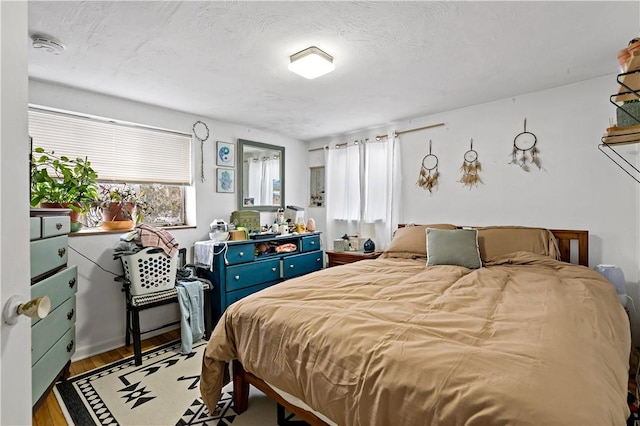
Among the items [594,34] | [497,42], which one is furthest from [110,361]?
[594,34]

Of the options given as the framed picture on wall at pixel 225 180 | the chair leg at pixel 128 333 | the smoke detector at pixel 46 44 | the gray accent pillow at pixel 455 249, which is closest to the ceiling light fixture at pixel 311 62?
the smoke detector at pixel 46 44

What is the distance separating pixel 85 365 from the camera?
96.9 inches

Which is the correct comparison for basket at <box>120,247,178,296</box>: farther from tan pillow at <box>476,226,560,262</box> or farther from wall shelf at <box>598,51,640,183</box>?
wall shelf at <box>598,51,640,183</box>

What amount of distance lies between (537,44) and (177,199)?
346cm

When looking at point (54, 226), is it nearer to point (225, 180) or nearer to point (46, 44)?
point (46, 44)

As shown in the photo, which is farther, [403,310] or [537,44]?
[537,44]

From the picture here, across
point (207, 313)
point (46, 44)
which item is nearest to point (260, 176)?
point (207, 313)

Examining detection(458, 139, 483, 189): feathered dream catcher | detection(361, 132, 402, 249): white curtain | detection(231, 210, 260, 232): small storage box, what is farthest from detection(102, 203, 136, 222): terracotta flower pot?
detection(458, 139, 483, 189): feathered dream catcher

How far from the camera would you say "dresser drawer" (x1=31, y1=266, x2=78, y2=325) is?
1606 mm

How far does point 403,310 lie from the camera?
1.52 m

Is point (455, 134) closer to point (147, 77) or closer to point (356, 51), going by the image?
point (356, 51)

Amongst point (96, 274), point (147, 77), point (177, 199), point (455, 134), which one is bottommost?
point (96, 274)

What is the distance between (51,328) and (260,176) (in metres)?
2.68

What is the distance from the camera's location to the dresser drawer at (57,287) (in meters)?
1.61
